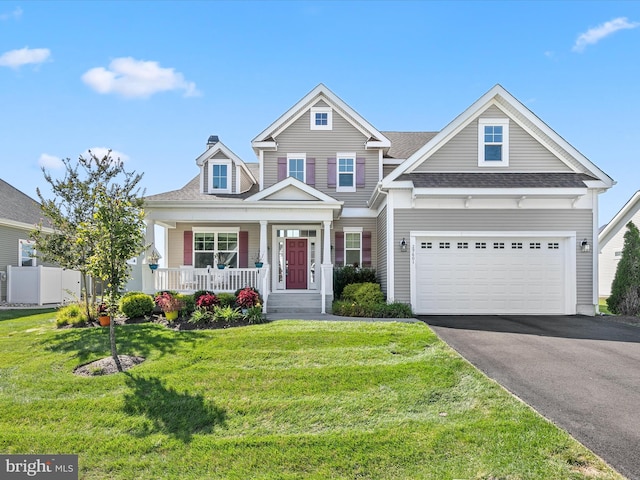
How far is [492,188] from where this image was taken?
482 inches

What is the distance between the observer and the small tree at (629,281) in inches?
500

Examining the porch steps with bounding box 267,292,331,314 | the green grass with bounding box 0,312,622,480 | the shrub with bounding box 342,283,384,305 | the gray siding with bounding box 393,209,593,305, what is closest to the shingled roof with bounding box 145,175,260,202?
the porch steps with bounding box 267,292,331,314

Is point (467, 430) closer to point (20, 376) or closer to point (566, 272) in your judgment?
point (20, 376)

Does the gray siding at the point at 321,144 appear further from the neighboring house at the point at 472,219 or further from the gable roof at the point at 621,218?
the gable roof at the point at 621,218

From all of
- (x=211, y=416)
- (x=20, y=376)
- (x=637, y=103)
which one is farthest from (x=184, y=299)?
(x=637, y=103)

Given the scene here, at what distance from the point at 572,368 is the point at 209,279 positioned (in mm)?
9761

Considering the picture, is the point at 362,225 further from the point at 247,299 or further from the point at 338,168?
the point at 247,299

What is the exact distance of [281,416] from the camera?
16.4 feet

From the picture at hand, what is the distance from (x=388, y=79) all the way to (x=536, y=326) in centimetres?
833

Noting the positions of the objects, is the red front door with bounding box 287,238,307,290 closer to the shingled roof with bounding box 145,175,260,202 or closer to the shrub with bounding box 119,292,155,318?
Result: the shingled roof with bounding box 145,175,260,202

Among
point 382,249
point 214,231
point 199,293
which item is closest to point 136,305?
point 199,293

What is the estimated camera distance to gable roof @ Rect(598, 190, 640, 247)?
783 inches

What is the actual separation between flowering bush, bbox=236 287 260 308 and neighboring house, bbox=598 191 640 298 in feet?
60.8

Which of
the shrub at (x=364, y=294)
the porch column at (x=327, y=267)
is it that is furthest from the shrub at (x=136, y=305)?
the shrub at (x=364, y=294)
